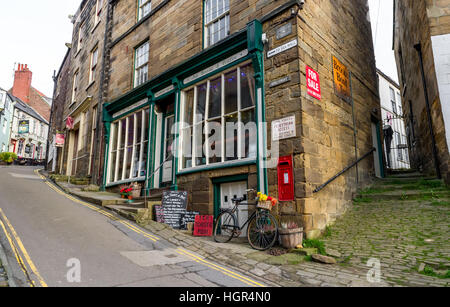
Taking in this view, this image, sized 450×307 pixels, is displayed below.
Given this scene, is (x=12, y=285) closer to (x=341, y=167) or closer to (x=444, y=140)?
(x=341, y=167)

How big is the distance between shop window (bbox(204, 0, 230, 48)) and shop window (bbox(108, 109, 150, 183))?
13.2 ft

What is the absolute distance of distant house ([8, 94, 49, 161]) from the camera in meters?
40.4

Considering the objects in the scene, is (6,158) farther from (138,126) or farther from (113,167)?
(138,126)

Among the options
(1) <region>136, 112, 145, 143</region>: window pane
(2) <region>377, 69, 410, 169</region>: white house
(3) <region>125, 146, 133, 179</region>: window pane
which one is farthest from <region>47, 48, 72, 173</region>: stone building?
(2) <region>377, 69, 410, 169</region>: white house

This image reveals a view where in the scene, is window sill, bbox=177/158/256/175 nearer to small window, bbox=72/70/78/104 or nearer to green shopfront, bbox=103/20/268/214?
green shopfront, bbox=103/20/268/214

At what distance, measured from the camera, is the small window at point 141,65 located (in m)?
12.5

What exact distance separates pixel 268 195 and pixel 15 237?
17.6 ft

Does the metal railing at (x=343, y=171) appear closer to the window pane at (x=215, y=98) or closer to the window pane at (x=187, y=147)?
the window pane at (x=215, y=98)

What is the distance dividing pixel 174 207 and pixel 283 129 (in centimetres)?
374

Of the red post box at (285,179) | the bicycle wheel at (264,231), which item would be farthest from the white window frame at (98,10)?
the bicycle wheel at (264,231)

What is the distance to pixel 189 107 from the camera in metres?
9.81

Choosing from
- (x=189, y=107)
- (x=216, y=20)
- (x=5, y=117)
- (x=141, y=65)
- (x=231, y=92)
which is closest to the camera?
(x=231, y=92)

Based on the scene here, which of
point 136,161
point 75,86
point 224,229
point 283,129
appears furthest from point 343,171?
point 75,86
